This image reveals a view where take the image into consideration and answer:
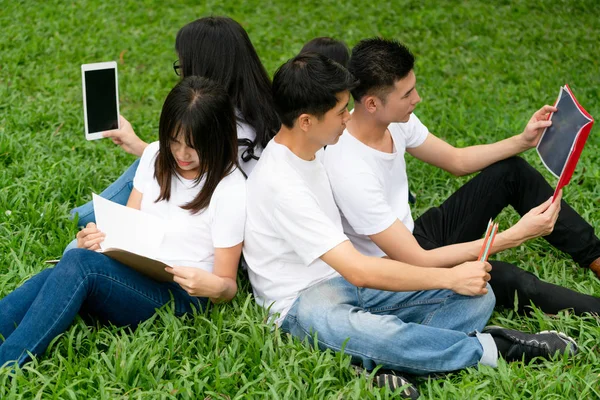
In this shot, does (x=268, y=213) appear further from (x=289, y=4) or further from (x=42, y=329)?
(x=289, y=4)

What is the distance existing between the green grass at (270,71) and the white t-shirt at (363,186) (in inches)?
20.7

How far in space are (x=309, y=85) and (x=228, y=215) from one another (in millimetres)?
585

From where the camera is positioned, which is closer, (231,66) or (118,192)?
(231,66)

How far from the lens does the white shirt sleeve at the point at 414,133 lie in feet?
11.8

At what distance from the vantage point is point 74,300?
9.40 feet

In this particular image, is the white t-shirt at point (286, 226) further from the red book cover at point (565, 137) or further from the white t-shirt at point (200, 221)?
the red book cover at point (565, 137)

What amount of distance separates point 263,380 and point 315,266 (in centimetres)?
51

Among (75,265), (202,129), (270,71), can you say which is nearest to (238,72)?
(202,129)

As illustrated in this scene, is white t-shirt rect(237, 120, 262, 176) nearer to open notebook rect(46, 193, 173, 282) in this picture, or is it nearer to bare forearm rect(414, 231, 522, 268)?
open notebook rect(46, 193, 173, 282)

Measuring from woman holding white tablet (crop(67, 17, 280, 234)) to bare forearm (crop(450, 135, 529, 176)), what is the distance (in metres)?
0.91

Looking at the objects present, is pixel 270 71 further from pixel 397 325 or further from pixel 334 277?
pixel 397 325

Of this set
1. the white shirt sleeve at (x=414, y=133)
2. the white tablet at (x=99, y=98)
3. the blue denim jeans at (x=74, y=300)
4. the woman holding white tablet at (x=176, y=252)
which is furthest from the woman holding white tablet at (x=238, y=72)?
the blue denim jeans at (x=74, y=300)

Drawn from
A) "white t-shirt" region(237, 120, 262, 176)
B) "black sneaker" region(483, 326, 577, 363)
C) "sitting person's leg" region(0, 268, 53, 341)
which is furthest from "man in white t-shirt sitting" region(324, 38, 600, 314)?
"sitting person's leg" region(0, 268, 53, 341)

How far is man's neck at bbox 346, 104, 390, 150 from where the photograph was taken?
324 cm
